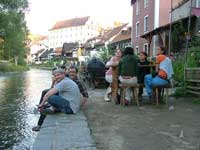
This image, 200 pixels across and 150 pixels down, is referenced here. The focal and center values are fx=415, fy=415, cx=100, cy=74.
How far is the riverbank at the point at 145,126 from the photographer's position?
249 inches

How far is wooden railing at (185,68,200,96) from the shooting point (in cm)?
1170

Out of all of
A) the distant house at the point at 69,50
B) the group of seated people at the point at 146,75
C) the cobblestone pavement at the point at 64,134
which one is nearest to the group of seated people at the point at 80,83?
A: the group of seated people at the point at 146,75

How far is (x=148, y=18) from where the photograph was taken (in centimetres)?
4081

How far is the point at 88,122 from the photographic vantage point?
27.0ft

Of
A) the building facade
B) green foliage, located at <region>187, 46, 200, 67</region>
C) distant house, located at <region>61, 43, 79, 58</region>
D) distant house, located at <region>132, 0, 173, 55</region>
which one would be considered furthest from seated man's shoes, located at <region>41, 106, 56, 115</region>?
distant house, located at <region>61, 43, 79, 58</region>

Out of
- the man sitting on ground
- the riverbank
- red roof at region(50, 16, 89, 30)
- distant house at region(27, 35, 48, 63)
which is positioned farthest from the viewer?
distant house at region(27, 35, 48, 63)

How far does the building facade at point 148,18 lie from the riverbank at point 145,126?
22025 millimetres

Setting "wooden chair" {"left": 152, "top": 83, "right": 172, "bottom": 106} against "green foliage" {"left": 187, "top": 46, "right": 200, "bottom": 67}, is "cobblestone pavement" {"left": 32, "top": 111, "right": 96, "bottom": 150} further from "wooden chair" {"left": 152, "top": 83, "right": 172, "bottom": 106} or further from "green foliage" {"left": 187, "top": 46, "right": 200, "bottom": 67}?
"green foliage" {"left": 187, "top": 46, "right": 200, "bottom": 67}

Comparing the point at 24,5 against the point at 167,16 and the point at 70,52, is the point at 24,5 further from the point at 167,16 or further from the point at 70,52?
the point at 70,52

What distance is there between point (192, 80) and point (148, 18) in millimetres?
29549

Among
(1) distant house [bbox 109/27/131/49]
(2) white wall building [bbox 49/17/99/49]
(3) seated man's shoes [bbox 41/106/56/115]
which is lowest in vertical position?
(3) seated man's shoes [bbox 41/106/56/115]

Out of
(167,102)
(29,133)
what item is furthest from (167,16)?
(29,133)

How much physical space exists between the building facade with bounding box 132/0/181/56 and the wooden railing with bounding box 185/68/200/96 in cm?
1948

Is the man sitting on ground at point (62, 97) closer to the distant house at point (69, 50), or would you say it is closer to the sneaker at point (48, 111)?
the sneaker at point (48, 111)
